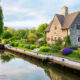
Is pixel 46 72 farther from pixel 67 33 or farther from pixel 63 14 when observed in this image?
pixel 63 14

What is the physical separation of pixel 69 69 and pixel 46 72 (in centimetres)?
259

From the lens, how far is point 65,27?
89.5 feet

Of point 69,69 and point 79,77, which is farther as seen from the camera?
point 69,69

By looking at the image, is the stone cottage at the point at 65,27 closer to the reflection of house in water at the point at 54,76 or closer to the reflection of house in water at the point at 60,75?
the reflection of house in water at the point at 60,75

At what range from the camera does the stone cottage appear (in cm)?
2691

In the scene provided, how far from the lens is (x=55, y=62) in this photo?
1487 cm

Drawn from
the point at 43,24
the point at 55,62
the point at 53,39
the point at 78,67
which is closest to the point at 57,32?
the point at 53,39

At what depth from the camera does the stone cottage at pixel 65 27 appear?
88.3 ft

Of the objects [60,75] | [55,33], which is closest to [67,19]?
[55,33]

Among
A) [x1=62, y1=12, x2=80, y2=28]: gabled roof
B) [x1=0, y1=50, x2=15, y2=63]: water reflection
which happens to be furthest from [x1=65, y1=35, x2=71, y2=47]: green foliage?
[x1=0, y1=50, x2=15, y2=63]: water reflection

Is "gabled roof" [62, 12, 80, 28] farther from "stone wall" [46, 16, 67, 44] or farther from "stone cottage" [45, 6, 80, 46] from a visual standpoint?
"stone wall" [46, 16, 67, 44]

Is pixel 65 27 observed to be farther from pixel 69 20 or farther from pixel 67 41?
pixel 67 41

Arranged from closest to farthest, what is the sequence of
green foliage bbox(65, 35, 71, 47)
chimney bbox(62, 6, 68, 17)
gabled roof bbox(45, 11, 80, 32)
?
green foliage bbox(65, 35, 71, 47), gabled roof bbox(45, 11, 80, 32), chimney bbox(62, 6, 68, 17)

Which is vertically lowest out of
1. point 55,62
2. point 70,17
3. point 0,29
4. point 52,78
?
point 52,78
